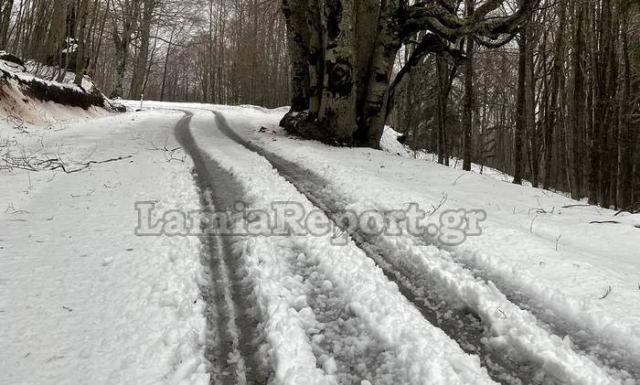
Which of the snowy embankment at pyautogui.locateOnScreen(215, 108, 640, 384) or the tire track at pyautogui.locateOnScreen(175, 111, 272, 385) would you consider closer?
the tire track at pyautogui.locateOnScreen(175, 111, 272, 385)

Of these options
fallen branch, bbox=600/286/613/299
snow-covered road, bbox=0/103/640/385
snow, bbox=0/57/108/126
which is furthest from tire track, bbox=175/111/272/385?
snow, bbox=0/57/108/126

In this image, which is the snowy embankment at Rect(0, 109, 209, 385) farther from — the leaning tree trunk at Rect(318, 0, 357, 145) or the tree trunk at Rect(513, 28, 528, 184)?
the tree trunk at Rect(513, 28, 528, 184)

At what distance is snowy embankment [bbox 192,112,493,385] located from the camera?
105 inches

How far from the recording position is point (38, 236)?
4609mm

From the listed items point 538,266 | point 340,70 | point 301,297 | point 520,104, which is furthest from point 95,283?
point 520,104

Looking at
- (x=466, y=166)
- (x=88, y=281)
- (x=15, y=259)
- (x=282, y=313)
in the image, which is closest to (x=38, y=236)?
(x=15, y=259)

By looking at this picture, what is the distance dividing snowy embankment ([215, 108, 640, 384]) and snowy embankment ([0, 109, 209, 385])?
2083mm

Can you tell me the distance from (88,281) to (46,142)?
8.27 m

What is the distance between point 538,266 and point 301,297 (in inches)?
83.6

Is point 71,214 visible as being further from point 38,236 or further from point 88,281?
point 88,281

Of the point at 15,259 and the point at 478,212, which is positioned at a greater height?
the point at 478,212

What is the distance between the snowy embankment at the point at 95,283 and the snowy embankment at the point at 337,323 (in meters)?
0.52

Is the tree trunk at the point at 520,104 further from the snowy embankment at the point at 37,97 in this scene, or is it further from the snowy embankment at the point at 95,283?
the snowy embankment at the point at 37,97

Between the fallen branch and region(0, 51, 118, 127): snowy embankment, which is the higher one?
region(0, 51, 118, 127): snowy embankment
